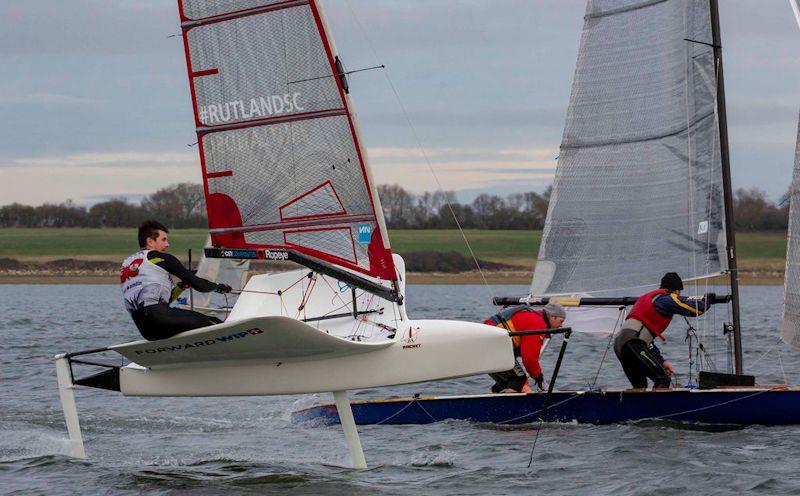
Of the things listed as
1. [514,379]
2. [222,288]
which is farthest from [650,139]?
[222,288]

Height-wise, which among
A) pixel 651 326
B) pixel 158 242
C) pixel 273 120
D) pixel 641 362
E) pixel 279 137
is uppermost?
pixel 273 120

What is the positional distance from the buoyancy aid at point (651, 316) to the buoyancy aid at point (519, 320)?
0.96 meters

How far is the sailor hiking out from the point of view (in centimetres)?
1005

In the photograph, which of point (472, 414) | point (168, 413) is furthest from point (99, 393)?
point (472, 414)

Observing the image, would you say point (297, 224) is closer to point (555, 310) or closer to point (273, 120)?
point (273, 120)

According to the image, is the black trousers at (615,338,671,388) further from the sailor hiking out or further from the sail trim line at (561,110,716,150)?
the sailor hiking out

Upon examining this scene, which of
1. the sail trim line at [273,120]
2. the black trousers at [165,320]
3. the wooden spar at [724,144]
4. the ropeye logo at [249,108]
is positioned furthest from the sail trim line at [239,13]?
the wooden spar at [724,144]

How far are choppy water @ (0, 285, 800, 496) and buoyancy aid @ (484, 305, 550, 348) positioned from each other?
103 cm

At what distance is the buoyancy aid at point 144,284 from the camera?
10.2 metres

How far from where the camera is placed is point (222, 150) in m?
11.4

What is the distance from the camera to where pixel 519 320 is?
13.0 metres

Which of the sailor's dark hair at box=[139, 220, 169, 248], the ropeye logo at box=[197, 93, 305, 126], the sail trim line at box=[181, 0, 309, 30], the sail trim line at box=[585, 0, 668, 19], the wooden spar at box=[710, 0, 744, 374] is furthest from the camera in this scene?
the sail trim line at box=[585, 0, 668, 19]

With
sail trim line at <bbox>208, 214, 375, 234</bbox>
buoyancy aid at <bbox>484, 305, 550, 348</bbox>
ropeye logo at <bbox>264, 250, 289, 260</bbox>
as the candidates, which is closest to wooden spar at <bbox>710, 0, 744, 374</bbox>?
buoyancy aid at <bbox>484, 305, 550, 348</bbox>

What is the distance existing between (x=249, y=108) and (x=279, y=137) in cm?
39
